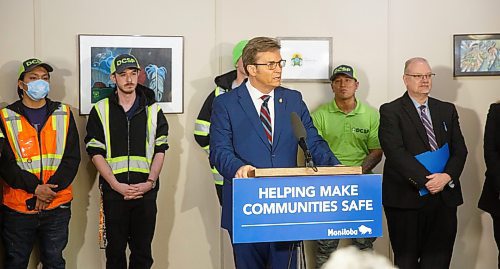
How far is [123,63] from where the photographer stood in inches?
172

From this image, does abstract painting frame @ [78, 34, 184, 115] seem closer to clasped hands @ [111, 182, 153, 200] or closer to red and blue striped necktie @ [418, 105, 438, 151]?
clasped hands @ [111, 182, 153, 200]

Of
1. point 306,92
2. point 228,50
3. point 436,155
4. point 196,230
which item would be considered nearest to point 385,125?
point 436,155

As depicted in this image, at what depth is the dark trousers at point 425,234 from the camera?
4.12 m

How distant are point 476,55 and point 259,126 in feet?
9.50

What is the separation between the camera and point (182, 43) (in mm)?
4855

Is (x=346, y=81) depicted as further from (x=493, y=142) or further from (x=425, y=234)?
(x=425, y=234)

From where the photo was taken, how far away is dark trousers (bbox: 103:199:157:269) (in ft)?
14.2

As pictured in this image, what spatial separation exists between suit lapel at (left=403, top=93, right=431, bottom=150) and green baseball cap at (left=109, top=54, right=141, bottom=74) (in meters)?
1.82

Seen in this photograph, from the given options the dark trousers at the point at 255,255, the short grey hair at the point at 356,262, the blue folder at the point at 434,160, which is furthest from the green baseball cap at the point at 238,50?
the short grey hair at the point at 356,262

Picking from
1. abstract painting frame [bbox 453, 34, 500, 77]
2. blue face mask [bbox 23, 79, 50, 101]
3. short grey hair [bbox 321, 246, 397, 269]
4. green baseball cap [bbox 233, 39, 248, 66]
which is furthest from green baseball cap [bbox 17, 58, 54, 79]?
short grey hair [bbox 321, 246, 397, 269]

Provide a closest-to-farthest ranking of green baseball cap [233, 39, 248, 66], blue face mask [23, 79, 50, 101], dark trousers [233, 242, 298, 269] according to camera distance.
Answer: dark trousers [233, 242, 298, 269]
blue face mask [23, 79, 50, 101]
green baseball cap [233, 39, 248, 66]

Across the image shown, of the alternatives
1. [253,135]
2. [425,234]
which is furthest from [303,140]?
[425,234]

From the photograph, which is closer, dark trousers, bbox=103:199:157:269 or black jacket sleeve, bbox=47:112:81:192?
black jacket sleeve, bbox=47:112:81:192

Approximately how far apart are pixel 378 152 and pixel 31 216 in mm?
2438
